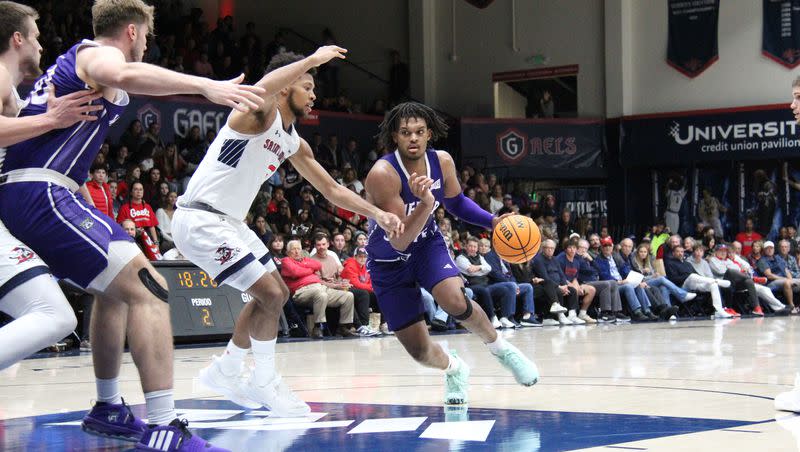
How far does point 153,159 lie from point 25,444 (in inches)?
470

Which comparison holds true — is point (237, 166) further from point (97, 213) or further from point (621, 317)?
point (621, 317)

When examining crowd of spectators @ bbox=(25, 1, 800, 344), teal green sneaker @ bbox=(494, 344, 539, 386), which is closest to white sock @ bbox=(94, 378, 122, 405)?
teal green sneaker @ bbox=(494, 344, 539, 386)

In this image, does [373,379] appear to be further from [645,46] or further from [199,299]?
[645,46]

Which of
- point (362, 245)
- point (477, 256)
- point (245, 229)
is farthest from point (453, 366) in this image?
point (477, 256)

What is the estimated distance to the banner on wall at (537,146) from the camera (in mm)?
23469

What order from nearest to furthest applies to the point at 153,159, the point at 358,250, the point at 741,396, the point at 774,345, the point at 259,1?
the point at 741,396
the point at 774,345
the point at 358,250
the point at 153,159
the point at 259,1

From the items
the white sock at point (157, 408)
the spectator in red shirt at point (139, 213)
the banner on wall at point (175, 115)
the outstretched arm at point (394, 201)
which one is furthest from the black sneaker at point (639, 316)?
the white sock at point (157, 408)

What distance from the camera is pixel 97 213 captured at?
4555 millimetres

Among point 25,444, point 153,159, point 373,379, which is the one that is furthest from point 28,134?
point 153,159

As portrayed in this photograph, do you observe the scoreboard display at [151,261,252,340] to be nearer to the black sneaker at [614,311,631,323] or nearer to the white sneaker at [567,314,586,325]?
the white sneaker at [567,314,586,325]

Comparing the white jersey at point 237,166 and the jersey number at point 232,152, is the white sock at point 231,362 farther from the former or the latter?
the jersey number at point 232,152

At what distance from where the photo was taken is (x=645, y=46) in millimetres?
24250

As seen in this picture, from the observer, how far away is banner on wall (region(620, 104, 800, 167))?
909 inches

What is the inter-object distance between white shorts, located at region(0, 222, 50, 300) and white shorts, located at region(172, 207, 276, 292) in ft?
4.78
